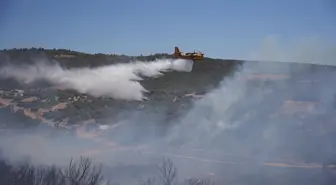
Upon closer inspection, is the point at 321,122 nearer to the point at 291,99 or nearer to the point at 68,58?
the point at 291,99

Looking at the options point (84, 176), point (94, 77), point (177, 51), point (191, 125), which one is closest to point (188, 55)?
point (177, 51)

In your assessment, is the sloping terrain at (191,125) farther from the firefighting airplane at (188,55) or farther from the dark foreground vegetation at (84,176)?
the firefighting airplane at (188,55)

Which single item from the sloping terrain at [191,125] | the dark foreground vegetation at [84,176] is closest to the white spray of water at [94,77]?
the sloping terrain at [191,125]

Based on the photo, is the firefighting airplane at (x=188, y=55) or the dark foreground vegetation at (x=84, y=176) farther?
the firefighting airplane at (x=188, y=55)

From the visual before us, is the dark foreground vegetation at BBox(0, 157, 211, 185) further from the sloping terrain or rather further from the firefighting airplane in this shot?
the firefighting airplane

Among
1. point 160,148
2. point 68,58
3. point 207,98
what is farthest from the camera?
point 68,58

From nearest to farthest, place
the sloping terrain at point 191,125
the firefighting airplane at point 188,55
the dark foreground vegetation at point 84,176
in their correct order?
1. the dark foreground vegetation at point 84,176
2. the sloping terrain at point 191,125
3. the firefighting airplane at point 188,55

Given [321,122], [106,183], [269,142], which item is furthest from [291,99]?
[106,183]

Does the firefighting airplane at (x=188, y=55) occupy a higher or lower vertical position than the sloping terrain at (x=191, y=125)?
higher
